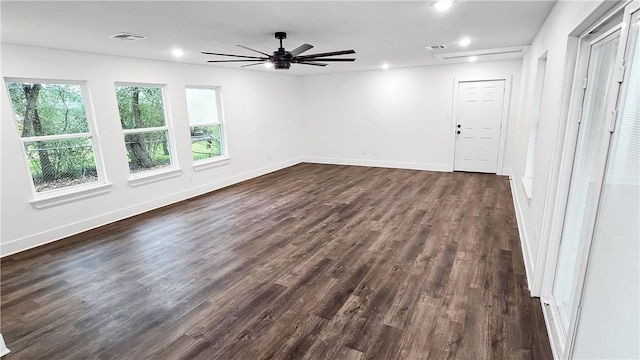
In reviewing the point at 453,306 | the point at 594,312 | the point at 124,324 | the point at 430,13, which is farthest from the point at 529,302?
the point at 124,324

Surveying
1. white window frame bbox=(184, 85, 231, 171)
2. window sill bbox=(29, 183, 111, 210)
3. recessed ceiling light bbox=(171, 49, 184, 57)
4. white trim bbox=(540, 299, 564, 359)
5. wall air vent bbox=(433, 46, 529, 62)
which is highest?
wall air vent bbox=(433, 46, 529, 62)

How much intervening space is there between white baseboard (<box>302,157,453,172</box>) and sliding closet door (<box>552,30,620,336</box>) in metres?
5.22

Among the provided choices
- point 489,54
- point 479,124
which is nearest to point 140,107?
point 489,54

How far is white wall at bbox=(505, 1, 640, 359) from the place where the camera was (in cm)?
109

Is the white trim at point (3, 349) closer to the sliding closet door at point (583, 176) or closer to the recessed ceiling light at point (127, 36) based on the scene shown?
the recessed ceiling light at point (127, 36)

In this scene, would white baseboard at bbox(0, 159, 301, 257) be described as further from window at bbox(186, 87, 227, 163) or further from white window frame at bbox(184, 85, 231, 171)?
window at bbox(186, 87, 227, 163)

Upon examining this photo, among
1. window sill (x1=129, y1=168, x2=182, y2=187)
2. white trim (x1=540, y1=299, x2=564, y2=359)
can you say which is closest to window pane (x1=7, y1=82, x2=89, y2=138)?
window sill (x1=129, y1=168, x2=182, y2=187)

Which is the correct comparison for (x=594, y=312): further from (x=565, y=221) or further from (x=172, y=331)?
(x=172, y=331)

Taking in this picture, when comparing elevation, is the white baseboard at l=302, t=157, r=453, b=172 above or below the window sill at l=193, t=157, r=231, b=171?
below

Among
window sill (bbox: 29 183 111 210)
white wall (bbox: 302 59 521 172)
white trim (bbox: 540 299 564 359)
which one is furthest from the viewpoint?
white wall (bbox: 302 59 521 172)

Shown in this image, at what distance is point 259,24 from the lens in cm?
316

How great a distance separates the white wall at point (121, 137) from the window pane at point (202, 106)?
0.21 meters

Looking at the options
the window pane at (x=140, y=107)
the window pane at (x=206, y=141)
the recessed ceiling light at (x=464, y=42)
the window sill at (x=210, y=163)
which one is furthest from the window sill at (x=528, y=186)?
the window pane at (x=140, y=107)

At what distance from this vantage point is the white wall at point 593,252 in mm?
1093
